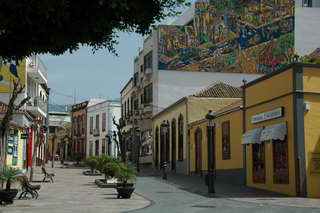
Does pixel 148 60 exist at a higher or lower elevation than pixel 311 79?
higher

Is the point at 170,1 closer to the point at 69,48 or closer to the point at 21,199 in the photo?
the point at 69,48

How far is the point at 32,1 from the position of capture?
7.26 meters

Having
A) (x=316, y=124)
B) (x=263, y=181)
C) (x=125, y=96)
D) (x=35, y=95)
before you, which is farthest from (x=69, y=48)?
(x=125, y=96)

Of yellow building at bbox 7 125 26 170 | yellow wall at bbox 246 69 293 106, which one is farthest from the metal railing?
yellow wall at bbox 246 69 293 106

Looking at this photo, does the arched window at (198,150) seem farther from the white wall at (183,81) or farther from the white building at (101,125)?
the white building at (101,125)

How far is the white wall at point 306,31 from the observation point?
4941cm

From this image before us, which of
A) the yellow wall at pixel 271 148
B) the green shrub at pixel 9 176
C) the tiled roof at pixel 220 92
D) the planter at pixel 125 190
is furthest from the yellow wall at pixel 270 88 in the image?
the tiled roof at pixel 220 92

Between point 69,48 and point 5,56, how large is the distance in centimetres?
116

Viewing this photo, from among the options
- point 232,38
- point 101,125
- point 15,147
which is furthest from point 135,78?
point 15,147

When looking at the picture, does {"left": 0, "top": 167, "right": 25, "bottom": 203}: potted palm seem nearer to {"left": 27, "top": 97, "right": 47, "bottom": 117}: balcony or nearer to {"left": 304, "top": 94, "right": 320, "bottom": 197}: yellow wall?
{"left": 304, "top": 94, "right": 320, "bottom": 197}: yellow wall

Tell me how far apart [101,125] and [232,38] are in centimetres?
3119

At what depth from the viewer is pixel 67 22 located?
846 centimetres

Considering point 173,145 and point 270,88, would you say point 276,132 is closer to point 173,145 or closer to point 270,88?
point 270,88

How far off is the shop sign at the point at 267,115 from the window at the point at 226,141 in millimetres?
4216
